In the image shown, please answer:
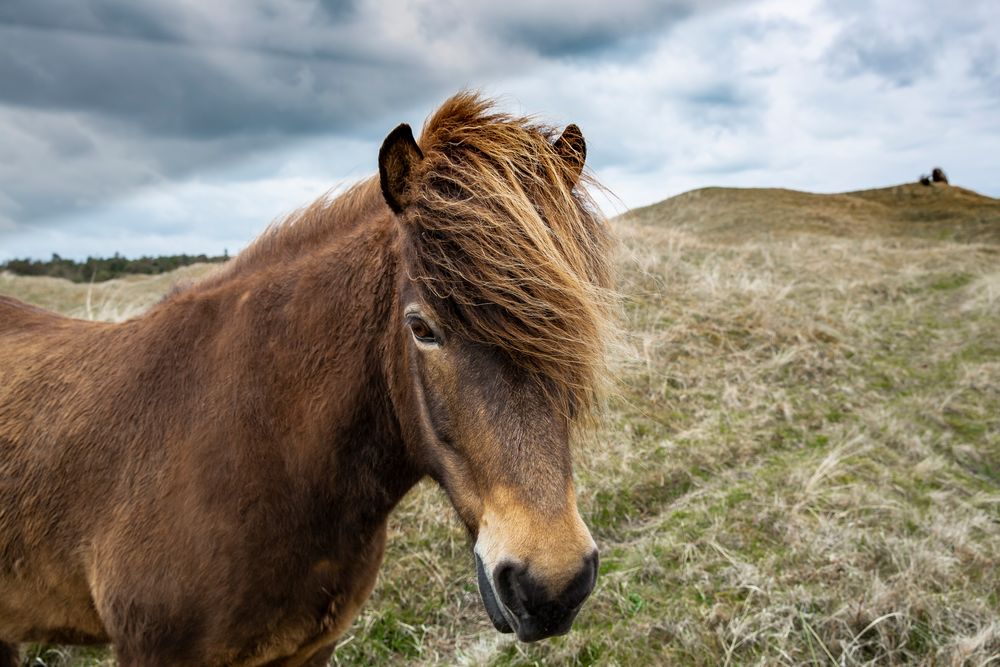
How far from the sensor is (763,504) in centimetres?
486

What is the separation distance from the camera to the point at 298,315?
91.7 inches

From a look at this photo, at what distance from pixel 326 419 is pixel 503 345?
0.79 m

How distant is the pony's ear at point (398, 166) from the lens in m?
1.90

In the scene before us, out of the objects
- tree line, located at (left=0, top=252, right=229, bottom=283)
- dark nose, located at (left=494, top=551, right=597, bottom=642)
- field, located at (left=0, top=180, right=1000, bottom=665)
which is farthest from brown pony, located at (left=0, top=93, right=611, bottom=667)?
tree line, located at (left=0, top=252, right=229, bottom=283)

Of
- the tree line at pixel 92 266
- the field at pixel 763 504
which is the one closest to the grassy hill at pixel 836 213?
the field at pixel 763 504

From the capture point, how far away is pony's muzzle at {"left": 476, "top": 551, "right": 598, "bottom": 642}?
5.32 ft

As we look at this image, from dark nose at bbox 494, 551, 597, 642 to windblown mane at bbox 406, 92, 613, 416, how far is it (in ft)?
1.60

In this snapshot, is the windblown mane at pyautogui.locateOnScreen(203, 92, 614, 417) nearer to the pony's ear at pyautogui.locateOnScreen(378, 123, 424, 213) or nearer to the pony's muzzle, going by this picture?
the pony's ear at pyautogui.locateOnScreen(378, 123, 424, 213)

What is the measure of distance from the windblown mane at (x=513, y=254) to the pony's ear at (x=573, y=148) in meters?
0.13

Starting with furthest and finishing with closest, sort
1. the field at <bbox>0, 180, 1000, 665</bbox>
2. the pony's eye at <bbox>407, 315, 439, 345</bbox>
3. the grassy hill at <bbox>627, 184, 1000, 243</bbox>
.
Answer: the grassy hill at <bbox>627, 184, 1000, 243</bbox> < the field at <bbox>0, 180, 1000, 665</bbox> < the pony's eye at <bbox>407, 315, 439, 345</bbox>

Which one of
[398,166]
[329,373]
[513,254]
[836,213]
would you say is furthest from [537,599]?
[836,213]

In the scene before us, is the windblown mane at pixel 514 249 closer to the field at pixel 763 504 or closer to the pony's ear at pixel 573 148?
the pony's ear at pixel 573 148

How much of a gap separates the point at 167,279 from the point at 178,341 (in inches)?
515

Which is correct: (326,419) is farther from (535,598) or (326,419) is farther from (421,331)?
(535,598)
